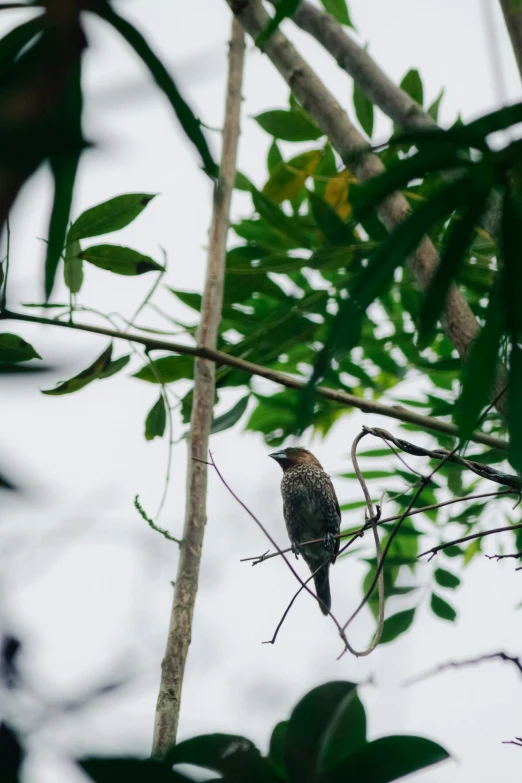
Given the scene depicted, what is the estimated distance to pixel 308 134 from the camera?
2.64m

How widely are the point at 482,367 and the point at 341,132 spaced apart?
4.41 ft

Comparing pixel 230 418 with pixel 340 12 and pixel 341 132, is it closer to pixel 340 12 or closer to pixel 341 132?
pixel 341 132

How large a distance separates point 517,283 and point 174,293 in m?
1.74

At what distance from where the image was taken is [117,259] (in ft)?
5.76

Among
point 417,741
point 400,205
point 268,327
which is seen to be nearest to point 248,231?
point 268,327

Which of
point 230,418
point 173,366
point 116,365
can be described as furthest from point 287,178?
point 116,365

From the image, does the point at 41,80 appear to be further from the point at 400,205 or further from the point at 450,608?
the point at 450,608

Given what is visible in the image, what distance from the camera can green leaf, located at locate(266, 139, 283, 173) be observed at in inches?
111

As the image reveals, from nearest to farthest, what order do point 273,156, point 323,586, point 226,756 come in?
point 226,756 < point 273,156 < point 323,586

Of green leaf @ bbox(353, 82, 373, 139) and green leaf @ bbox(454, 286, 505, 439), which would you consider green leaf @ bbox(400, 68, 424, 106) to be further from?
green leaf @ bbox(454, 286, 505, 439)

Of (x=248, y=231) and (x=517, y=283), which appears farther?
(x=248, y=231)

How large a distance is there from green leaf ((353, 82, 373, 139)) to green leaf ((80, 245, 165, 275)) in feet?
3.54

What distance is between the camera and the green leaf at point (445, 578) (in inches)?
100

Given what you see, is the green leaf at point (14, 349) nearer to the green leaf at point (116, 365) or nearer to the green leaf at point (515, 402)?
the green leaf at point (116, 365)
